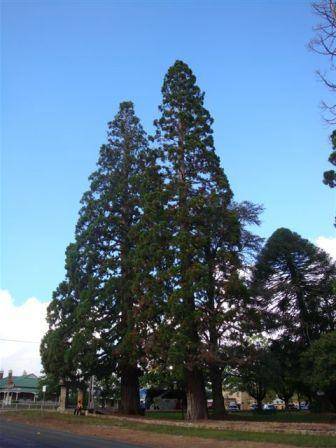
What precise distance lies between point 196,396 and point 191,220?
9.92 m

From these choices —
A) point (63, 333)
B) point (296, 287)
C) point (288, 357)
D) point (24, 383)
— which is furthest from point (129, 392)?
point (24, 383)

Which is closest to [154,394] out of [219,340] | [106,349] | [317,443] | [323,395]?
[323,395]

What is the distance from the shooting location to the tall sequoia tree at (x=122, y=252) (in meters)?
29.9

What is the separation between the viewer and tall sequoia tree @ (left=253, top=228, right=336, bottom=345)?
3975 cm

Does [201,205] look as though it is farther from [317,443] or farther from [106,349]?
[317,443]

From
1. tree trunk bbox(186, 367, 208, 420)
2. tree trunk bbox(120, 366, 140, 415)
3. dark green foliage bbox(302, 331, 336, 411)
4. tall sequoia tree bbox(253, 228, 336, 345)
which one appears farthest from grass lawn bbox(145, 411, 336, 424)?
tall sequoia tree bbox(253, 228, 336, 345)

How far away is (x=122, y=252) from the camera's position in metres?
35.8

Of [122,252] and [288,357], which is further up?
[122,252]

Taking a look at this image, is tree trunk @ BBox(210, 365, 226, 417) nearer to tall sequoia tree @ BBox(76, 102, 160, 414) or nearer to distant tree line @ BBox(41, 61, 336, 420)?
distant tree line @ BBox(41, 61, 336, 420)

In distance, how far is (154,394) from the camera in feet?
247

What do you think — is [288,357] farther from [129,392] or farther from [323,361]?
[129,392]

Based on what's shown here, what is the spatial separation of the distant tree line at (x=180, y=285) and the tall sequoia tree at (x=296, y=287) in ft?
0.29

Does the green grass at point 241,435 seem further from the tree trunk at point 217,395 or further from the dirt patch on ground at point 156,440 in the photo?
the tree trunk at point 217,395

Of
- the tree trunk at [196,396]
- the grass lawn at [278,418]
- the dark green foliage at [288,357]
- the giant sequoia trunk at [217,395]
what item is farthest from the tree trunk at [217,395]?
the dark green foliage at [288,357]
